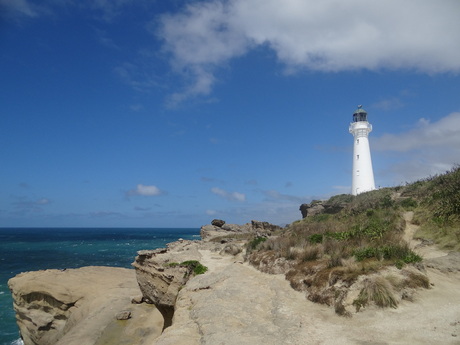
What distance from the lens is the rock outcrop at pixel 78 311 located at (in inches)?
667

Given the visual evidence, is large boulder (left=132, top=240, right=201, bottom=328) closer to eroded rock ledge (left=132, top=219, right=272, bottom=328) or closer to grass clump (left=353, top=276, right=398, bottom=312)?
eroded rock ledge (left=132, top=219, right=272, bottom=328)

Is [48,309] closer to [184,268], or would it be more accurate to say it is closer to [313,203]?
[184,268]

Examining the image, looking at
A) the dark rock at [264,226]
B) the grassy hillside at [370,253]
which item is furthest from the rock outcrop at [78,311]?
the dark rock at [264,226]

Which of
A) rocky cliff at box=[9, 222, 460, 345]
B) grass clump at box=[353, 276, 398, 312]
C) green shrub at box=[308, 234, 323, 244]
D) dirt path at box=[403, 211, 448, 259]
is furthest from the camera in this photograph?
green shrub at box=[308, 234, 323, 244]

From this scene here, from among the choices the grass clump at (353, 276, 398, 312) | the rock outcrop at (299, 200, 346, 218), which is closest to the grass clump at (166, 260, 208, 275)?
the grass clump at (353, 276, 398, 312)

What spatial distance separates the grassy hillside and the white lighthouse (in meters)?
18.7

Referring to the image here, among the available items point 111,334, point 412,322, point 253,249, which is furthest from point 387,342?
point 111,334

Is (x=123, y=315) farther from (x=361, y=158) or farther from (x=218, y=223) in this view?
(x=361, y=158)

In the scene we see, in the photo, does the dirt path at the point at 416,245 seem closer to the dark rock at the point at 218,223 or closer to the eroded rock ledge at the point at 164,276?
the eroded rock ledge at the point at 164,276

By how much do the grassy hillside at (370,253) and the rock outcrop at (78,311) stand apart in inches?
311

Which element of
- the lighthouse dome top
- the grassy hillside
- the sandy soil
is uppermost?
the lighthouse dome top

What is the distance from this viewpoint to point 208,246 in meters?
27.0

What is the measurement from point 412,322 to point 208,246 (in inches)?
809

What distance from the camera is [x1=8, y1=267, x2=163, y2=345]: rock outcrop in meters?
17.0
